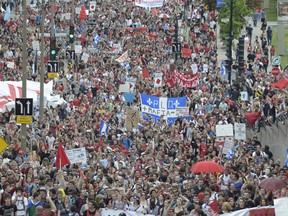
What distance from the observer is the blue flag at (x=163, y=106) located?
3794 cm

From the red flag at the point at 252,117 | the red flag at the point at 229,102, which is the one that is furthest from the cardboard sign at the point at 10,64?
the red flag at the point at 252,117

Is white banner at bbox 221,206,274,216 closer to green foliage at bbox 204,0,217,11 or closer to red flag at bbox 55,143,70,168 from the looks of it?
red flag at bbox 55,143,70,168

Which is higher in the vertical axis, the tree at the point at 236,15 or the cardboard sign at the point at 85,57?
the tree at the point at 236,15

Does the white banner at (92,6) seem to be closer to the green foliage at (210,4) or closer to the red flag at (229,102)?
the green foliage at (210,4)

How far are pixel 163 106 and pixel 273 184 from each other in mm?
13369

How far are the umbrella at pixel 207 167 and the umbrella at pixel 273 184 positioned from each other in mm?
2285

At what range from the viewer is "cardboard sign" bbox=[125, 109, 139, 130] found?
3644 cm

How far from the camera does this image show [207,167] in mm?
27250

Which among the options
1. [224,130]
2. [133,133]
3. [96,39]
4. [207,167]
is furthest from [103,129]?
[96,39]

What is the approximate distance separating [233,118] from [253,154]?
286 inches

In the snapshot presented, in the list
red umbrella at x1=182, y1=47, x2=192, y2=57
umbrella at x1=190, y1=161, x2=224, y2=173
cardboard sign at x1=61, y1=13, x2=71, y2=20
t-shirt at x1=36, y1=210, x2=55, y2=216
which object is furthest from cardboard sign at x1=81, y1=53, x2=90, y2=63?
t-shirt at x1=36, y1=210, x2=55, y2=216

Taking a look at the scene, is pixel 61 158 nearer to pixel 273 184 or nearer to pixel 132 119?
pixel 273 184

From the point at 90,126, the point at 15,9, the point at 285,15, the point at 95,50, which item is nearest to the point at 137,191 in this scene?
the point at 90,126

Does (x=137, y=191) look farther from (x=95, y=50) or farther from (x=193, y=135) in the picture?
(x=95, y=50)
